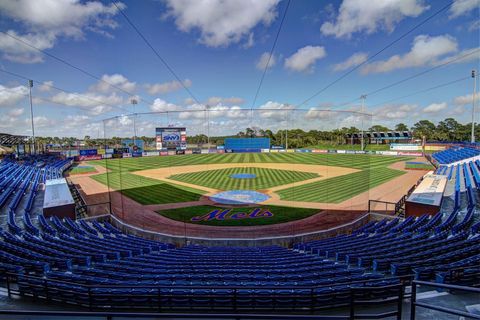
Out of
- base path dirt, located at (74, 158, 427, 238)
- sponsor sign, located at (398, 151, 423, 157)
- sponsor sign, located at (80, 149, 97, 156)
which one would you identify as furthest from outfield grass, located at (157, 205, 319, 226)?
sponsor sign, located at (398, 151, 423, 157)

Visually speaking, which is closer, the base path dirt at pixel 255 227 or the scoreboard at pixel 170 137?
the base path dirt at pixel 255 227

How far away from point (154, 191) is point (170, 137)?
14.5 m

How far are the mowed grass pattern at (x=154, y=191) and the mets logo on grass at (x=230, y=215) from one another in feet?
16.6

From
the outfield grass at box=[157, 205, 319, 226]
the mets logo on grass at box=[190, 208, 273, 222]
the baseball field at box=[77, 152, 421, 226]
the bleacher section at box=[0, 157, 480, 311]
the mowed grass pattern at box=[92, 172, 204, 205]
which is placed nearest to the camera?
the bleacher section at box=[0, 157, 480, 311]

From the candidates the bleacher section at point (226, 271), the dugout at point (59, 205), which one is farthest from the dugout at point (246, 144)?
the bleacher section at point (226, 271)

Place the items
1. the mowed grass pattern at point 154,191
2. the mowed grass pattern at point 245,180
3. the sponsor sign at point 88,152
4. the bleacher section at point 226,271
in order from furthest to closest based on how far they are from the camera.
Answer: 1. the sponsor sign at point 88,152
2. the mowed grass pattern at point 245,180
3. the mowed grass pattern at point 154,191
4. the bleacher section at point 226,271

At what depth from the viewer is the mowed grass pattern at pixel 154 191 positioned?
24406mm

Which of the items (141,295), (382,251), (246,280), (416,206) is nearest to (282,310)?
(246,280)

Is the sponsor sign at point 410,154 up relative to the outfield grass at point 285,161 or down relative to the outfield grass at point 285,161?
up

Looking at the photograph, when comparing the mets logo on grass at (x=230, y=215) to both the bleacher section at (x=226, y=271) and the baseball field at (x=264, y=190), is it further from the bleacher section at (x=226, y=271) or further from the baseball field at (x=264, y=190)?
the bleacher section at (x=226, y=271)

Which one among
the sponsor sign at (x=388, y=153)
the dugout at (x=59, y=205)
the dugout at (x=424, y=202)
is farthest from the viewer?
the sponsor sign at (x=388, y=153)

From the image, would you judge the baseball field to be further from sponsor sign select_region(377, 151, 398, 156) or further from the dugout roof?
sponsor sign select_region(377, 151, 398, 156)

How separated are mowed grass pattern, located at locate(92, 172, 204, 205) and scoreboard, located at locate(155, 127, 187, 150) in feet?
26.0

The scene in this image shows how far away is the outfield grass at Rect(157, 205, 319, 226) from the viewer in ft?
59.1
